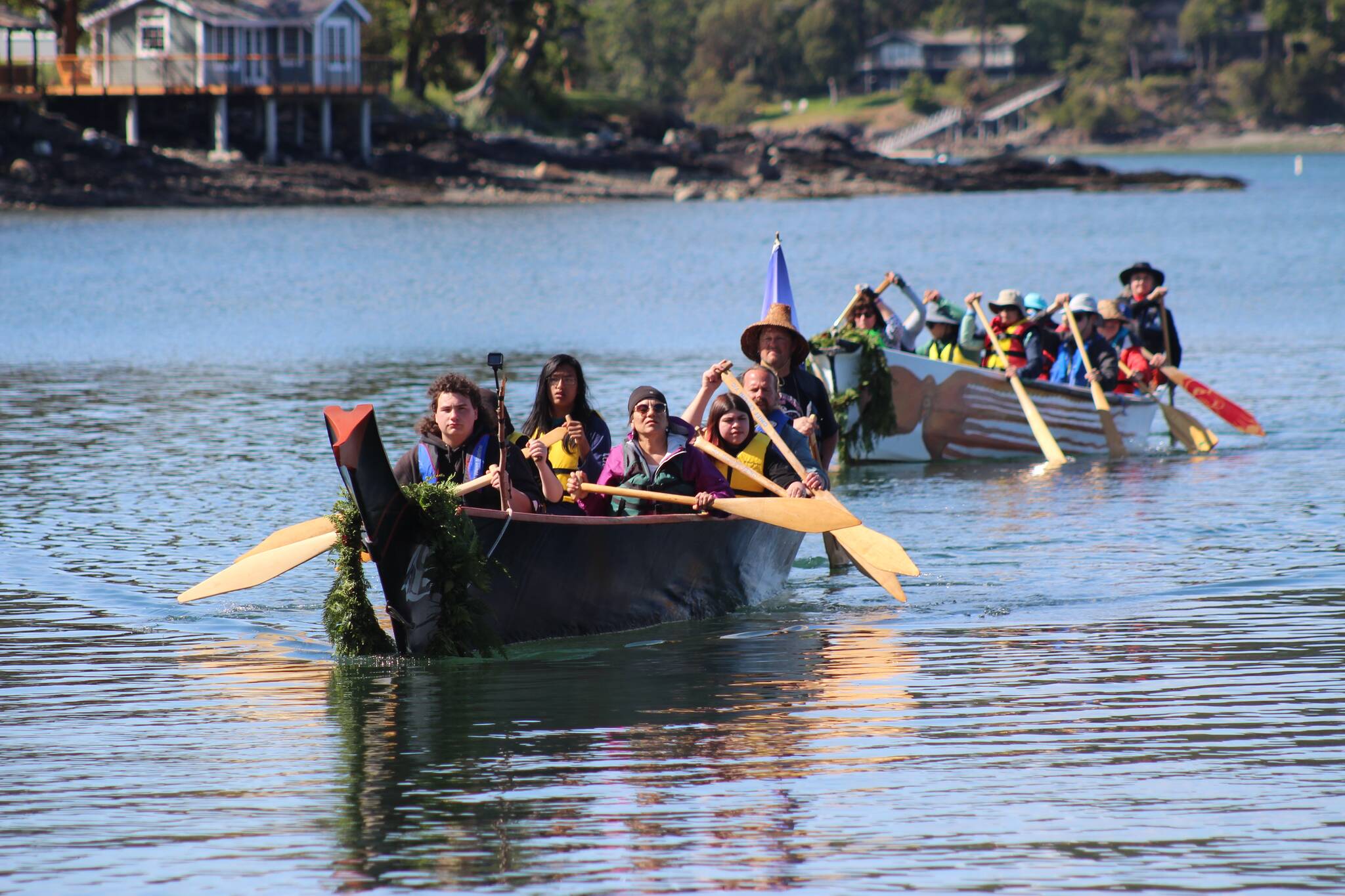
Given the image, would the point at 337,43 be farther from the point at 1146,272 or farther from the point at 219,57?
the point at 1146,272

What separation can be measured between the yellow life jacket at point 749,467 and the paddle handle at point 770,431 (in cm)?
8

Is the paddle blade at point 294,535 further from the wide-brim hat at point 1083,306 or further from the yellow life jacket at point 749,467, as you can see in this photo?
the wide-brim hat at point 1083,306

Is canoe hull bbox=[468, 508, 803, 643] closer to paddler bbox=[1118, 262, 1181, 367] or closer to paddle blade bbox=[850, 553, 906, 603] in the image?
paddle blade bbox=[850, 553, 906, 603]

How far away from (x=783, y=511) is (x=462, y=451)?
1.92 m

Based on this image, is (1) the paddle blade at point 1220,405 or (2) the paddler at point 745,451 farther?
(1) the paddle blade at point 1220,405

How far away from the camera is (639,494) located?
9.97 meters

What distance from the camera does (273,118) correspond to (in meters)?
65.2

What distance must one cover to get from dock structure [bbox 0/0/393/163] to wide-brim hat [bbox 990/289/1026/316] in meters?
49.3

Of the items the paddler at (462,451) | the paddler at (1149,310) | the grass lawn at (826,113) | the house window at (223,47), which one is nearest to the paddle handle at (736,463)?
the paddler at (462,451)

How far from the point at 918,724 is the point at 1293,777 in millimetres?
1703

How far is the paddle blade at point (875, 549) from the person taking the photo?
1083cm

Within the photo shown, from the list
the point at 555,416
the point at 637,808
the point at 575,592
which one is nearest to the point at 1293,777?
the point at 637,808

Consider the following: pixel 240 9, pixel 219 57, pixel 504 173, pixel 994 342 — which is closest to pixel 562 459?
pixel 994 342

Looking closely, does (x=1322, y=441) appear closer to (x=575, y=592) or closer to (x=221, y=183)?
(x=575, y=592)
